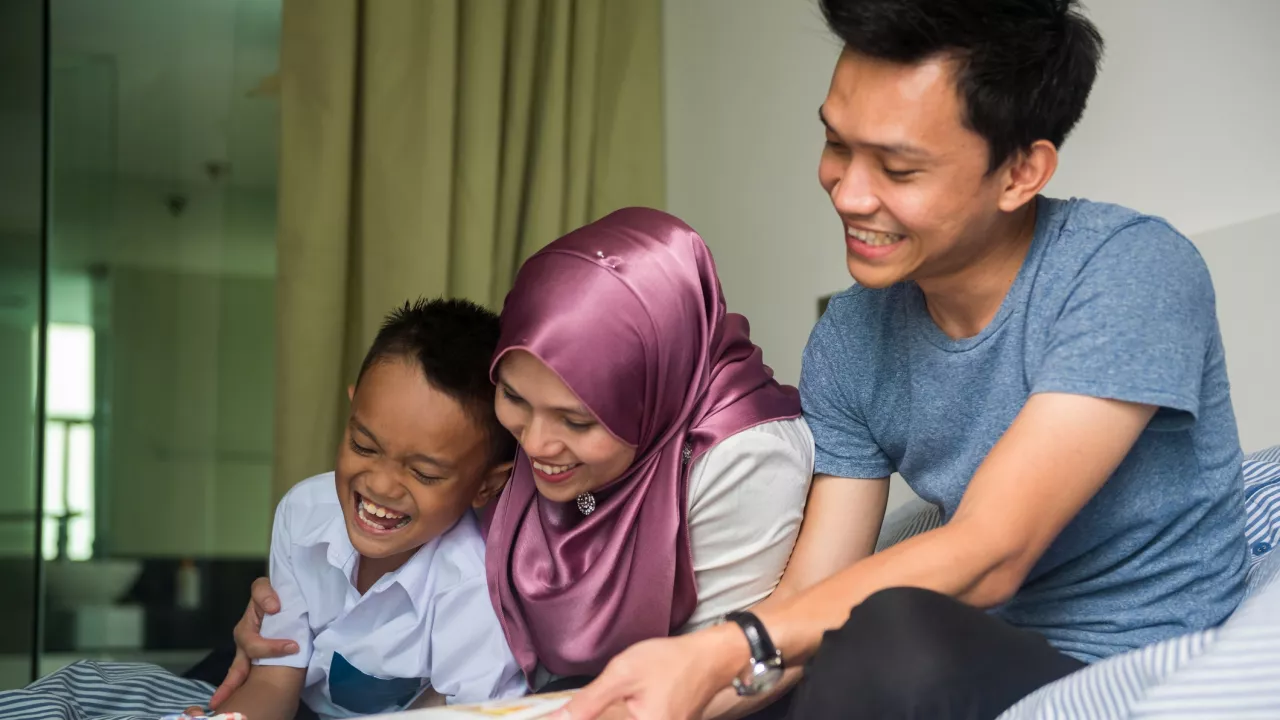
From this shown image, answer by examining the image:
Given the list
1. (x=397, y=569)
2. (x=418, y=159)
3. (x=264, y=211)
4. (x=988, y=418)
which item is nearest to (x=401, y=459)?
(x=397, y=569)

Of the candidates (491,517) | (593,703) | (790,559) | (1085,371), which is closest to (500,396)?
(491,517)

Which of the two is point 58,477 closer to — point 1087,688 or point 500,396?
point 500,396

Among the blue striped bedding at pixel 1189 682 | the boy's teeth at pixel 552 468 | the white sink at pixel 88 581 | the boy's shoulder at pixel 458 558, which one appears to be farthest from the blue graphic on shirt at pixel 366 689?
the white sink at pixel 88 581

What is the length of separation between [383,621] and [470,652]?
131mm

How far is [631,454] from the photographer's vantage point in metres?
1.24

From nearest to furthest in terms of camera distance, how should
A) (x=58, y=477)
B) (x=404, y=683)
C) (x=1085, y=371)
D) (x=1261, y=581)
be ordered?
(x=1085, y=371), (x=1261, y=581), (x=404, y=683), (x=58, y=477)

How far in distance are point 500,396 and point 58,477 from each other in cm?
213

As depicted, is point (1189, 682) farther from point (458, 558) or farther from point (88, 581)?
point (88, 581)

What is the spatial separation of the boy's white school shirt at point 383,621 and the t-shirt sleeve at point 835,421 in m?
0.42

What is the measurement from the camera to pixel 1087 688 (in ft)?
2.41

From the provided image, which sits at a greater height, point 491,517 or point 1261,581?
point 1261,581

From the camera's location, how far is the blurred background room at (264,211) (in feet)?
8.00

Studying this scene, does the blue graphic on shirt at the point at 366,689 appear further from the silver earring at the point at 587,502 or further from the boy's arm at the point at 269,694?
the silver earring at the point at 587,502

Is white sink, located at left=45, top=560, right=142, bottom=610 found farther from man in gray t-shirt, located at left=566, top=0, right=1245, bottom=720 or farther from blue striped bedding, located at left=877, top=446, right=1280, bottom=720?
blue striped bedding, located at left=877, top=446, right=1280, bottom=720
